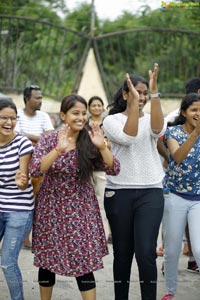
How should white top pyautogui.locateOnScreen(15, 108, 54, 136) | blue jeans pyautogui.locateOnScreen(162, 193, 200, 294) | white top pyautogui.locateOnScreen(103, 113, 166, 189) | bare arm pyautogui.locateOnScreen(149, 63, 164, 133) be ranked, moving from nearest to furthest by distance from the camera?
1. bare arm pyautogui.locateOnScreen(149, 63, 164, 133)
2. white top pyautogui.locateOnScreen(103, 113, 166, 189)
3. blue jeans pyautogui.locateOnScreen(162, 193, 200, 294)
4. white top pyautogui.locateOnScreen(15, 108, 54, 136)

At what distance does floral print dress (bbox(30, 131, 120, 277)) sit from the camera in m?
3.89

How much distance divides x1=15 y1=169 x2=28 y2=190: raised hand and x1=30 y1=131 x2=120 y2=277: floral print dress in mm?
118

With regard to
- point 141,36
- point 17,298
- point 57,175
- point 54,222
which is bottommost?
point 17,298

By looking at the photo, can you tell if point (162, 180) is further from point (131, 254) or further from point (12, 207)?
point (12, 207)

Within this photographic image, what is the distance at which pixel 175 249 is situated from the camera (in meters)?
4.42

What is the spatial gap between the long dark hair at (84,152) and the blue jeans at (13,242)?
0.55 meters

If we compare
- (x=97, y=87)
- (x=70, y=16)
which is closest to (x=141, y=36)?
(x=97, y=87)

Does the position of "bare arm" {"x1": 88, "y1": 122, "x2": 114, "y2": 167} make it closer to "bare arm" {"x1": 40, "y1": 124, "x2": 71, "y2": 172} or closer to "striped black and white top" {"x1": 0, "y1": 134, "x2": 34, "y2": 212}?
"bare arm" {"x1": 40, "y1": 124, "x2": 71, "y2": 172}

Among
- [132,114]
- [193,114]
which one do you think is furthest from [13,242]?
[193,114]

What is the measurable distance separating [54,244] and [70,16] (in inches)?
846

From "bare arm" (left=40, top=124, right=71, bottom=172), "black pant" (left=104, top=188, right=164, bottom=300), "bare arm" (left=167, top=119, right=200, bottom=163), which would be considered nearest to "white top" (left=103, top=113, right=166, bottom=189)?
"black pant" (left=104, top=188, right=164, bottom=300)

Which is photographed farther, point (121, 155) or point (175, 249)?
point (175, 249)

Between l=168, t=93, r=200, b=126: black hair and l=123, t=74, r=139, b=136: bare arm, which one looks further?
l=168, t=93, r=200, b=126: black hair

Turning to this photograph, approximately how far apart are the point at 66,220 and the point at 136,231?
0.53 m
